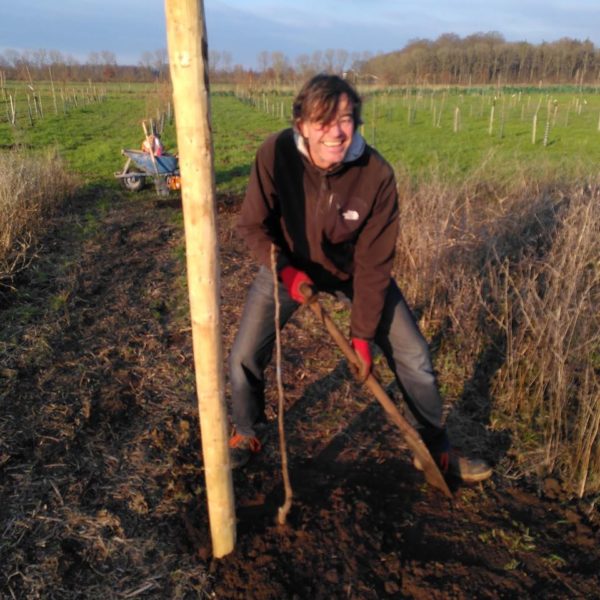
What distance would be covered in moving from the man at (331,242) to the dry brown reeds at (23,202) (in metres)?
3.32

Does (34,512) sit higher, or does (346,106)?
(346,106)

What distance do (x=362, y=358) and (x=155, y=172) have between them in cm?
790

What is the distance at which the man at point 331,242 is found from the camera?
2156mm

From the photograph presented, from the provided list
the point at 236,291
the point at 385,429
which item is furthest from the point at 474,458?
the point at 236,291

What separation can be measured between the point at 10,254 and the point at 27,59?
42353 mm

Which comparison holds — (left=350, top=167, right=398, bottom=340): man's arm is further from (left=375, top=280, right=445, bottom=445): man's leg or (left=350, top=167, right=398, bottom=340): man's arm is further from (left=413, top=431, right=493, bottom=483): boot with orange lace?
(left=413, top=431, right=493, bottom=483): boot with orange lace

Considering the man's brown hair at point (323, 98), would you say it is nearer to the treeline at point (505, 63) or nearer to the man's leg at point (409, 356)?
the man's leg at point (409, 356)

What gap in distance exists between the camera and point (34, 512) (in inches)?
94.7

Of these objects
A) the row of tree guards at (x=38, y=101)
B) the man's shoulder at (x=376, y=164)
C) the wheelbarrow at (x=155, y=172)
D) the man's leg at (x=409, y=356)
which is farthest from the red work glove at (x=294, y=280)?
the row of tree guards at (x=38, y=101)

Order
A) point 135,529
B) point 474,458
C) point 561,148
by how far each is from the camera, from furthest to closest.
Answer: point 561,148, point 474,458, point 135,529

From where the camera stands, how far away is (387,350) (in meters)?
2.61

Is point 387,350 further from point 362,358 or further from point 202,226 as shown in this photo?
point 202,226

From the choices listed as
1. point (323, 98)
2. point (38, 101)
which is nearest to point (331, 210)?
point (323, 98)

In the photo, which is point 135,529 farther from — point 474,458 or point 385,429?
point 474,458
